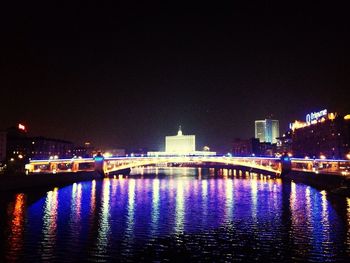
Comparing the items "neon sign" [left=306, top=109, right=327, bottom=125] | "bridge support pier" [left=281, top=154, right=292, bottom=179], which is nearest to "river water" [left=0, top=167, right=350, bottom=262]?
"bridge support pier" [left=281, top=154, right=292, bottom=179]

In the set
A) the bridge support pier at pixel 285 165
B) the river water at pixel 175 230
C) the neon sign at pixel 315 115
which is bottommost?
the river water at pixel 175 230

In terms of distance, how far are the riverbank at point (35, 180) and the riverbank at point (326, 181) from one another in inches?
2026

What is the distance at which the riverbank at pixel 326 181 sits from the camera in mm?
62513

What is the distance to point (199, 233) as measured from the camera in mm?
34531

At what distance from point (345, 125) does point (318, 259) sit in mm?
120972

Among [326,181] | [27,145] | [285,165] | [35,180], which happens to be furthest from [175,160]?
[27,145]

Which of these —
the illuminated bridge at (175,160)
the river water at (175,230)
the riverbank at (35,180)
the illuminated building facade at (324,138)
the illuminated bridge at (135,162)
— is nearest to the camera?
the river water at (175,230)

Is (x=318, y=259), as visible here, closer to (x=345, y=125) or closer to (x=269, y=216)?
(x=269, y=216)

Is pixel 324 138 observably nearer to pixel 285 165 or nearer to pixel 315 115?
pixel 315 115

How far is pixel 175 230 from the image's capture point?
3581 cm

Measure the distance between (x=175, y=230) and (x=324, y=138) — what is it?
12452 cm

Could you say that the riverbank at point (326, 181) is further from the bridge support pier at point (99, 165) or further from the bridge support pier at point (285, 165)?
the bridge support pier at point (99, 165)

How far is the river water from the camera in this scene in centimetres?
2745

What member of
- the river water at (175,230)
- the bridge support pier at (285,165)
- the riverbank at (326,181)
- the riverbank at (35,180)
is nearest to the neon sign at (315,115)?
the bridge support pier at (285,165)
